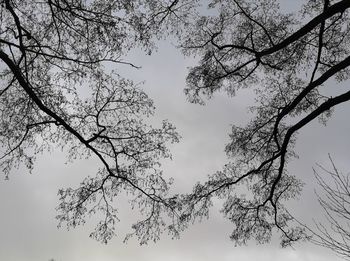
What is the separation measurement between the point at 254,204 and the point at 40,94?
20.1ft

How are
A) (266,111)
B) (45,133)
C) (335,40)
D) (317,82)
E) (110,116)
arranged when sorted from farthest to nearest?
(266,111) → (335,40) → (110,116) → (45,133) → (317,82)

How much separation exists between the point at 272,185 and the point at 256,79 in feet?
9.58

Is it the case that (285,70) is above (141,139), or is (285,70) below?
above

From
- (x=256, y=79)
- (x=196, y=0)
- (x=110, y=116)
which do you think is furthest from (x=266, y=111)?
(x=110, y=116)

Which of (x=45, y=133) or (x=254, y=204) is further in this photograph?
(x=254, y=204)

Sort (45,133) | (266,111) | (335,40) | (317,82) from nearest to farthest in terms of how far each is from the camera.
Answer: (317,82)
(45,133)
(335,40)
(266,111)

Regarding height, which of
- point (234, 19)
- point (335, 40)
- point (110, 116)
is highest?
point (234, 19)

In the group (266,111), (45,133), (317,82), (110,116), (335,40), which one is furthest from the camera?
(266,111)

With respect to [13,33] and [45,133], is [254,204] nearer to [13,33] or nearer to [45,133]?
[45,133]

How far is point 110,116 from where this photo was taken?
445 inches

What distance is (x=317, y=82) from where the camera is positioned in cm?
943

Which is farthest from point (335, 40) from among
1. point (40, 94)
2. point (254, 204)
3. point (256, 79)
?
point (40, 94)

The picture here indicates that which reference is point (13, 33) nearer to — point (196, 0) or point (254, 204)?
point (196, 0)

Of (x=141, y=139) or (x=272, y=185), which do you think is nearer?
(x=141, y=139)
